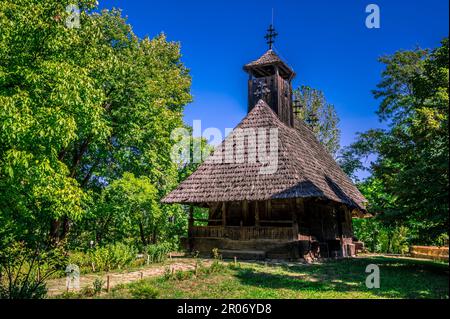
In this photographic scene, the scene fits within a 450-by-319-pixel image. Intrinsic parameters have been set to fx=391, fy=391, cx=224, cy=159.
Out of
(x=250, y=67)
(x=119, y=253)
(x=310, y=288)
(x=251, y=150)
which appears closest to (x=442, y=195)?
(x=310, y=288)

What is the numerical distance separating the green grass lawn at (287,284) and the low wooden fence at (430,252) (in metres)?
6.15

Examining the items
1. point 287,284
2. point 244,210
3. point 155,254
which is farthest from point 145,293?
point 244,210

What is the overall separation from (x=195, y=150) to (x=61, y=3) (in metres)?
19.7

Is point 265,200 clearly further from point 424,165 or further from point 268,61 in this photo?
point 268,61

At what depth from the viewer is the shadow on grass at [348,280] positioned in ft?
31.7

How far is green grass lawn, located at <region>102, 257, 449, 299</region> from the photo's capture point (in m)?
9.05

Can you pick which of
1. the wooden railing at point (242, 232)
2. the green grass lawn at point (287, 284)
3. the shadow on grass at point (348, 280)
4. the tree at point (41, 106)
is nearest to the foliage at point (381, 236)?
the wooden railing at point (242, 232)

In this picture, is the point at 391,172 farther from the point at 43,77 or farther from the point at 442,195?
the point at 43,77

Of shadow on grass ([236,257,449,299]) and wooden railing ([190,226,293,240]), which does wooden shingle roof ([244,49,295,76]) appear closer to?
wooden railing ([190,226,293,240])

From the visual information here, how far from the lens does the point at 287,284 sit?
10.6 m

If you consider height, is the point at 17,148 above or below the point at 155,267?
above

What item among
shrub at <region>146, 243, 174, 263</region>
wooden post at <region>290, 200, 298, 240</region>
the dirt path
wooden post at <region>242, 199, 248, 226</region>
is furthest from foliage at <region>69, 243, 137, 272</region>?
wooden post at <region>290, 200, 298, 240</region>

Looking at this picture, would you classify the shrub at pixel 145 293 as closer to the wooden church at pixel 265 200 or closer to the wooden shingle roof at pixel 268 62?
the wooden church at pixel 265 200
